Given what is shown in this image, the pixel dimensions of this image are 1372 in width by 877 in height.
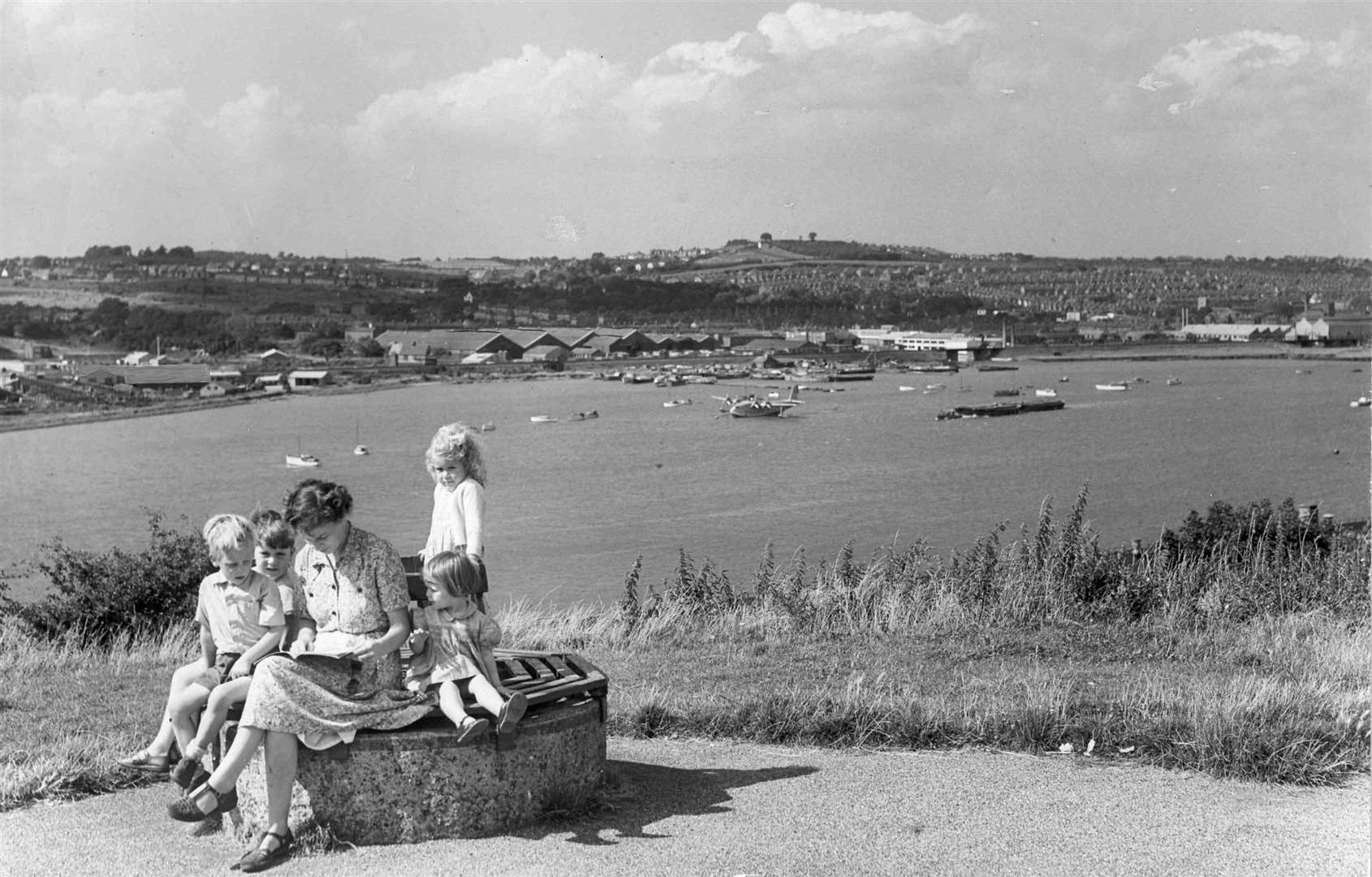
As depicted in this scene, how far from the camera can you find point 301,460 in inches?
1473

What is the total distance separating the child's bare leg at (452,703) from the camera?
494 cm

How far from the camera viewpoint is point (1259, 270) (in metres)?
115

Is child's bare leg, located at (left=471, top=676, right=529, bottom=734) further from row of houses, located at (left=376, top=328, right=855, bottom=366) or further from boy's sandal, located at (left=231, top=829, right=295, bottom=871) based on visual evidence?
row of houses, located at (left=376, top=328, right=855, bottom=366)

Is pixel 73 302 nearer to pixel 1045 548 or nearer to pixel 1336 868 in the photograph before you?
pixel 1045 548

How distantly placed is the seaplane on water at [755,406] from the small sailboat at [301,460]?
60.0 feet

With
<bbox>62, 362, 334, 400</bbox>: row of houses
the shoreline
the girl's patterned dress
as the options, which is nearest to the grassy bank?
the girl's patterned dress

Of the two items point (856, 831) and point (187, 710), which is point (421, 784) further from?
point (856, 831)

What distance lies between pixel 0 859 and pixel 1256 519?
1372 centimetres

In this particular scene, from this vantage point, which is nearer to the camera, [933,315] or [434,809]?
[434,809]

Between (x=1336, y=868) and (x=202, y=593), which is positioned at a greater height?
(x=202, y=593)

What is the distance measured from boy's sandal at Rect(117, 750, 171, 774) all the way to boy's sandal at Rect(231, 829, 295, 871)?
66 cm

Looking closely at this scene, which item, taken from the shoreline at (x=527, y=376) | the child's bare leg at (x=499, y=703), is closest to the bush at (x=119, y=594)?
the child's bare leg at (x=499, y=703)

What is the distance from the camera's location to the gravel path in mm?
4742

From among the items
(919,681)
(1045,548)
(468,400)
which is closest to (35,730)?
(919,681)
